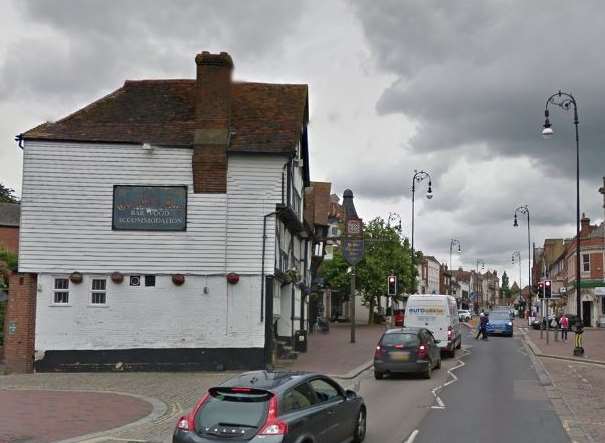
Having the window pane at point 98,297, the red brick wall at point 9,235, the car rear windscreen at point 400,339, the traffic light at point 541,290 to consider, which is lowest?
the car rear windscreen at point 400,339

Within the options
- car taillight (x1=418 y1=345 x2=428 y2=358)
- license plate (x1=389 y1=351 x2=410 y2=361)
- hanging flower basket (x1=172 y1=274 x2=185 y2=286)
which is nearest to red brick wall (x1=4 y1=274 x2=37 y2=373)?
hanging flower basket (x1=172 y1=274 x2=185 y2=286)

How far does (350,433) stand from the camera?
10.8 meters

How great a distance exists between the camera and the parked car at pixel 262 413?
27.7ft

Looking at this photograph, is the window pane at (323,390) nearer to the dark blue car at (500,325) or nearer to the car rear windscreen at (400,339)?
the car rear windscreen at (400,339)

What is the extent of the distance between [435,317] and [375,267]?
2711 cm

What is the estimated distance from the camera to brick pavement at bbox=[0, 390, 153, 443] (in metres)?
12.1

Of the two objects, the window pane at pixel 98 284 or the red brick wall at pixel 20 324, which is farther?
the window pane at pixel 98 284

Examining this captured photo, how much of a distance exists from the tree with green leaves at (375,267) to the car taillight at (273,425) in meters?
47.1

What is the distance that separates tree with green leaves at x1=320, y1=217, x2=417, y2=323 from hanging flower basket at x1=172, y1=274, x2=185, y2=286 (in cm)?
3410

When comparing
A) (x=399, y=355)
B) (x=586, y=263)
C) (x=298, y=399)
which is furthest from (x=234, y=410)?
(x=586, y=263)

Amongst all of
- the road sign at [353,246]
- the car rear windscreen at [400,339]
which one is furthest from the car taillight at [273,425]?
the road sign at [353,246]

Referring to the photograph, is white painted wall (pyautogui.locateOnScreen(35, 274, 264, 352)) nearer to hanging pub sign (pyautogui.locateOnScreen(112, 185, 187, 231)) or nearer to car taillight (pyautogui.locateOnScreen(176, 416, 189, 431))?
hanging pub sign (pyautogui.locateOnScreen(112, 185, 187, 231))

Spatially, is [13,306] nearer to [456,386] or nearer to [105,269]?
[105,269]

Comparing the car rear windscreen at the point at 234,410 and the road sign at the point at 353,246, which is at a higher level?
the road sign at the point at 353,246
